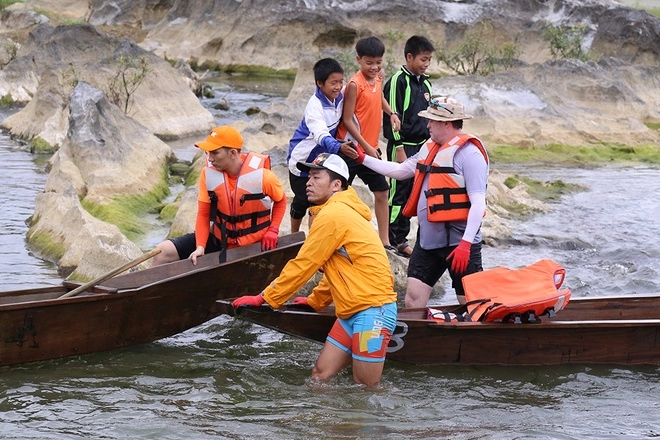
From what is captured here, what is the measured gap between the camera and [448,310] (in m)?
7.99

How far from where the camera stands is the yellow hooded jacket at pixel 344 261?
6680 mm

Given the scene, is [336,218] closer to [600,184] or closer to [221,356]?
[221,356]

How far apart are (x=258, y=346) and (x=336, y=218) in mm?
2229


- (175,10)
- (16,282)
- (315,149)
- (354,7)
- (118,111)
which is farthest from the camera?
(175,10)

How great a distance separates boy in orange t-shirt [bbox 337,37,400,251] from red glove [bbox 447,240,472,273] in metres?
1.77

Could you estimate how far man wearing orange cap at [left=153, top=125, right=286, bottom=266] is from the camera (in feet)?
26.3

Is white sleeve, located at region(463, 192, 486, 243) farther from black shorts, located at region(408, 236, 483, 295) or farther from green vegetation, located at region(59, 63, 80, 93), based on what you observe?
green vegetation, located at region(59, 63, 80, 93)

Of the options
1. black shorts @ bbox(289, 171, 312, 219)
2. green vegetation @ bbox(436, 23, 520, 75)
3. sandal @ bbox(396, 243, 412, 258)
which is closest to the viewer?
black shorts @ bbox(289, 171, 312, 219)

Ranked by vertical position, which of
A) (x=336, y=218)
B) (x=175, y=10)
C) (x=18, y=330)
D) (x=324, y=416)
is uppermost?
(x=175, y=10)

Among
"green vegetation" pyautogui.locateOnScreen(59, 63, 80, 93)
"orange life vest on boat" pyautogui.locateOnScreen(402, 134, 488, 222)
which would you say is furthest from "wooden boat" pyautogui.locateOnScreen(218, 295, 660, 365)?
"green vegetation" pyautogui.locateOnScreen(59, 63, 80, 93)

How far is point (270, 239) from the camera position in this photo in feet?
28.0

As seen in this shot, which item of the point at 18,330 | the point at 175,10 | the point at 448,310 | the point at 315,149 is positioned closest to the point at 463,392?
the point at 448,310

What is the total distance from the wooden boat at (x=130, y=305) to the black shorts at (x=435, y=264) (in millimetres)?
1411

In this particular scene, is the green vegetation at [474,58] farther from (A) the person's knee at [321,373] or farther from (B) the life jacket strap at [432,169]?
(A) the person's knee at [321,373]
